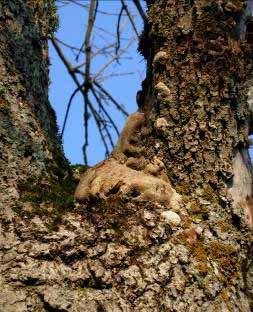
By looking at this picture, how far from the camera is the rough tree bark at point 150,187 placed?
1183 millimetres

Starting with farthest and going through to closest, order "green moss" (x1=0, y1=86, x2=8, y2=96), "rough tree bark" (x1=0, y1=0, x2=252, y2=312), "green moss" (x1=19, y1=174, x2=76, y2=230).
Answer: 1. "green moss" (x1=0, y1=86, x2=8, y2=96)
2. "green moss" (x1=19, y1=174, x2=76, y2=230)
3. "rough tree bark" (x1=0, y1=0, x2=252, y2=312)

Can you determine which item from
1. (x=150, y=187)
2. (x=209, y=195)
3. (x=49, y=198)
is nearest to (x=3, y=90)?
(x=49, y=198)

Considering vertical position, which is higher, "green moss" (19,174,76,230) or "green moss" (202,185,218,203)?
"green moss" (19,174,76,230)

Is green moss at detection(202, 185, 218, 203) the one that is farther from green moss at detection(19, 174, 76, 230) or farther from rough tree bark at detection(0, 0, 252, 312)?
green moss at detection(19, 174, 76, 230)

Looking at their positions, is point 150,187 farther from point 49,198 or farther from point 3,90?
point 3,90

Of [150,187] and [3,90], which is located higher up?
[3,90]

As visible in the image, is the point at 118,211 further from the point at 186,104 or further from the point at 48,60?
the point at 48,60

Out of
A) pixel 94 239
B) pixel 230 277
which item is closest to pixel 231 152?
Answer: pixel 230 277

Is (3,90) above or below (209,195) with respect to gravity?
above

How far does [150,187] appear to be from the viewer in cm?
132

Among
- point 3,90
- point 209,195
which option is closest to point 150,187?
point 209,195

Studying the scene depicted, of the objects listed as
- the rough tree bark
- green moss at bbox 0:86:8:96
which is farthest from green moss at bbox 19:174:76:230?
green moss at bbox 0:86:8:96

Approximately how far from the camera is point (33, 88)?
154 centimetres

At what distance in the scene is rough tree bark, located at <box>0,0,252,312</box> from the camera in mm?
1183
